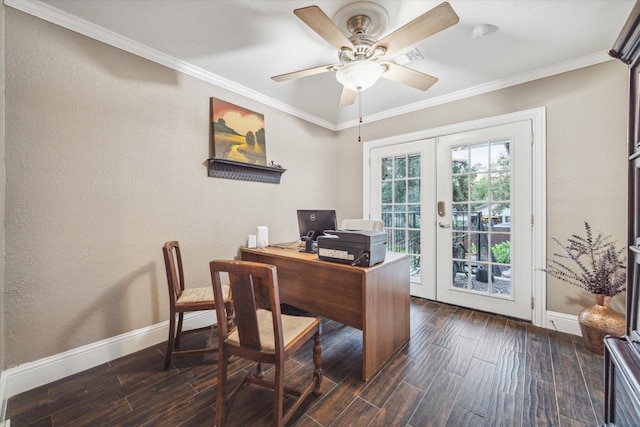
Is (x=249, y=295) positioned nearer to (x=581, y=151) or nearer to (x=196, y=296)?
(x=196, y=296)

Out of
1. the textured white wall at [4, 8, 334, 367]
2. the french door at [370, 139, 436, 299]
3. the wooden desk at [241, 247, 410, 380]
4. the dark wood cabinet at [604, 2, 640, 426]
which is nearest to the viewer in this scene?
the dark wood cabinet at [604, 2, 640, 426]

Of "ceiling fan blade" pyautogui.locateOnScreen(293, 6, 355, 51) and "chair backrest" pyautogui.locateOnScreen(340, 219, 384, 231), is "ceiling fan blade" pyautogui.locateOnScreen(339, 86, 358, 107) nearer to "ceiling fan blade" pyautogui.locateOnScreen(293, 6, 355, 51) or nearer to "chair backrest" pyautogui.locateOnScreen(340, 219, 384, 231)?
"ceiling fan blade" pyautogui.locateOnScreen(293, 6, 355, 51)

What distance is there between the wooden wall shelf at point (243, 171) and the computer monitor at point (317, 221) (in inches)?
32.4

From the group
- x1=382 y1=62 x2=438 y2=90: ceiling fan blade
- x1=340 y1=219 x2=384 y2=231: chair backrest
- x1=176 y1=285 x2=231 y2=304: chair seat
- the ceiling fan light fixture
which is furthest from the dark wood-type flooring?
x1=382 y1=62 x2=438 y2=90: ceiling fan blade

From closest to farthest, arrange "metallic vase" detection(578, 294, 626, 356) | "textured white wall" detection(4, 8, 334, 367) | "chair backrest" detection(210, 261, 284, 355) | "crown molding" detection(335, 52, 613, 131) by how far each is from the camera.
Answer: "chair backrest" detection(210, 261, 284, 355) → "textured white wall" detection(4, 8, 334, 367) → "metallic vase" detection(578, 294, 626, 356) → "crown molding" detection(335, 52, 613, 131)

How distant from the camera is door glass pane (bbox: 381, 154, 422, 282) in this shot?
11.1ft

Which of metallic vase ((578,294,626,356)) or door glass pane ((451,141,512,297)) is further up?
door glass pane ((451,141,512,297))

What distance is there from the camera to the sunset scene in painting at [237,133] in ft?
8.63

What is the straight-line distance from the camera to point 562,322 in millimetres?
2398

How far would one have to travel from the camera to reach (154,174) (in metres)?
2.24

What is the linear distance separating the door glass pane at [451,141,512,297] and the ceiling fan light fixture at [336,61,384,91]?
1.76 m

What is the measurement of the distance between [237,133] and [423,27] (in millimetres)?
1999

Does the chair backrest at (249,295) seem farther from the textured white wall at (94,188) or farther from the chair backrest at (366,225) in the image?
the chair backrest at (366,225)

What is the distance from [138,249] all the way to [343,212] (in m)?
2.76
